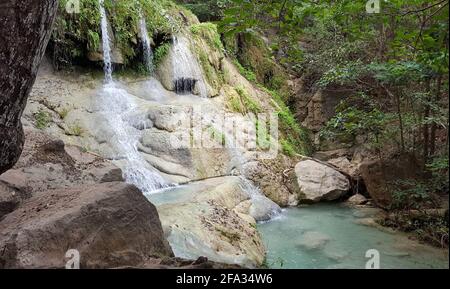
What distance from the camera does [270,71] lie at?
16531 mm

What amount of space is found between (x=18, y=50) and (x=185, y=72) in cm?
924

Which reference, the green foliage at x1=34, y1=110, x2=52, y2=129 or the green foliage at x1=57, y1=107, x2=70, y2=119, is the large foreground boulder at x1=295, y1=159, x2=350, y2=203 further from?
the green foliage at x1=34, y1=110, x2=52, y2=129

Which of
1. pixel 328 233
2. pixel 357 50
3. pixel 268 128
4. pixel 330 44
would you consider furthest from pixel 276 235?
pixel 330 44

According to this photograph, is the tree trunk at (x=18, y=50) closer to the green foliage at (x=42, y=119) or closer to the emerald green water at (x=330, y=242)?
the emerald green water at (x=330, y=242)

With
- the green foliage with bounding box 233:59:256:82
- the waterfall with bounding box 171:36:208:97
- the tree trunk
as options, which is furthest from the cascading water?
the green foliage with bounding box 233:59:256:82

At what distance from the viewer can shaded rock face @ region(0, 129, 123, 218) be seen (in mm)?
4766

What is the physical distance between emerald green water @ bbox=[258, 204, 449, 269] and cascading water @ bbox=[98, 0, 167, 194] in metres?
2.68

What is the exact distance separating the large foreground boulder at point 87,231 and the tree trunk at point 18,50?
27.1 inches

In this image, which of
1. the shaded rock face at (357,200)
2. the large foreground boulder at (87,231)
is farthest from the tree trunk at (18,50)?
the shaded rock face at (357,200)

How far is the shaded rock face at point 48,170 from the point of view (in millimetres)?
4766

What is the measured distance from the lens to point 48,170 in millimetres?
5844

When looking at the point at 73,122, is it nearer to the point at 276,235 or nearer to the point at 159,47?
the point at 159,47

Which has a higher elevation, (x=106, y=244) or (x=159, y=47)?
(x=159, y=47)

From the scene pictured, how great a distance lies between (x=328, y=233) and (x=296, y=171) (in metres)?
3.28
